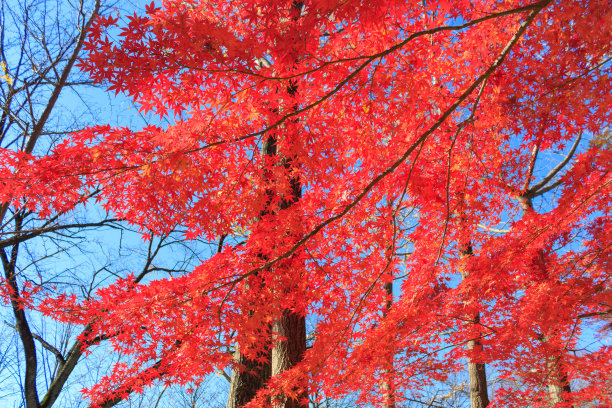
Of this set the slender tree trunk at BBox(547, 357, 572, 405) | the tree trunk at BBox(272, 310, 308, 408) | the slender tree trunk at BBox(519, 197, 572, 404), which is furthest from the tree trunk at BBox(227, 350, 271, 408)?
the slender tree trunk at BBox(547, 357, 572, 405)

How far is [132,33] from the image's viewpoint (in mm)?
2447

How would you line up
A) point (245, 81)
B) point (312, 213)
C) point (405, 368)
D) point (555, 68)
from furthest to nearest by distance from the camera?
point (405, 368) → point (555, 68) → point (312, 213) → point (245, 81)

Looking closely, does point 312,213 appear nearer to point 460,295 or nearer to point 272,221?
point 272,221

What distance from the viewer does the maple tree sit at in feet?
9.61

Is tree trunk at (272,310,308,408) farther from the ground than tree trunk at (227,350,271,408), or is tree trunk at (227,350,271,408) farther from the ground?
tree trunk at (272,310,308,408)

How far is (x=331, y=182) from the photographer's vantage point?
4121mm

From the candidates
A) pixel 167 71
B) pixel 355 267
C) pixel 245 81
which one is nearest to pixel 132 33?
pixel 167 71

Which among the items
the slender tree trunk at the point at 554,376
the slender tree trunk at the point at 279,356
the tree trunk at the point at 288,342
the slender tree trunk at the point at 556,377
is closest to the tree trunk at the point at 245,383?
the slender tree trunk at the point at 279,356

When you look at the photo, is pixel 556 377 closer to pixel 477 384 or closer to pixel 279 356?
pixel 477 384

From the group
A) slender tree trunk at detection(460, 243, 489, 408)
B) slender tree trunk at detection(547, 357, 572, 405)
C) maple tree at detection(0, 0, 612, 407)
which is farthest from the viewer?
slender tree trunk at detection(460, 243, 489, 408)

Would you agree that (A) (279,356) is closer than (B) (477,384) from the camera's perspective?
Yes

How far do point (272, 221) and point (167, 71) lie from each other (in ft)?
6.16

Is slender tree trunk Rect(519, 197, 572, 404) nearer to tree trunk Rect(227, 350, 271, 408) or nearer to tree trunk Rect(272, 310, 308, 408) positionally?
tree trunk Rect(272, 310, 308, 408)

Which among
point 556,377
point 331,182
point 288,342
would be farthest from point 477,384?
point 331,182
